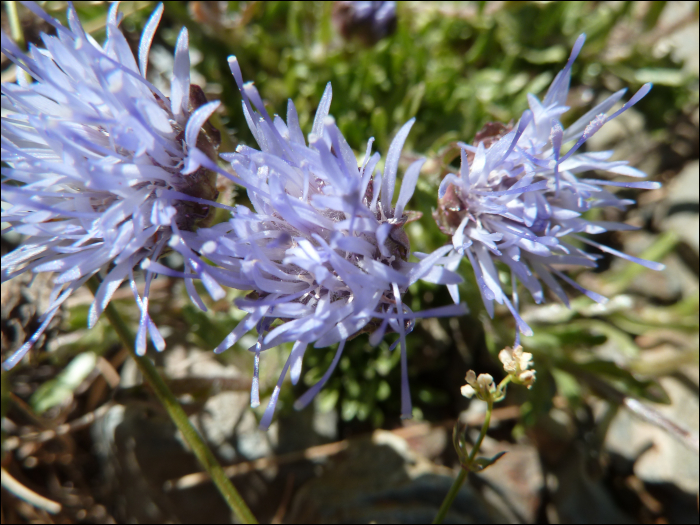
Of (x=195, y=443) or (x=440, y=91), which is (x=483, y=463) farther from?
(x=440, y=91)

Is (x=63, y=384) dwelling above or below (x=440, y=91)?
below

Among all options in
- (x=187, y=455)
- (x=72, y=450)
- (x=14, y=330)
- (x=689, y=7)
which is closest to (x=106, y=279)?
(x=14, y=330)

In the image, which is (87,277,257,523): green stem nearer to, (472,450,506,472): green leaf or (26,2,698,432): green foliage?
(26,2,698,432): green foliage

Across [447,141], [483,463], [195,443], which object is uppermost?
[447,141]

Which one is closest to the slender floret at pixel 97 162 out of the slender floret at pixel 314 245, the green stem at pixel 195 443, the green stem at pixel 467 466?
the slender floret at pixel 314 245

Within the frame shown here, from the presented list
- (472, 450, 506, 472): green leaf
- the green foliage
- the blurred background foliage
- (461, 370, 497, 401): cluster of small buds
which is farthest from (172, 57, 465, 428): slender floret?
the green foliage

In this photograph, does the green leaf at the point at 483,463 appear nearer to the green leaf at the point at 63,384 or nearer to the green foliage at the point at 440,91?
the green foliage at the point at 440,91

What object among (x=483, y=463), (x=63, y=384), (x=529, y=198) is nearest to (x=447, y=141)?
(x=529, y=198)
